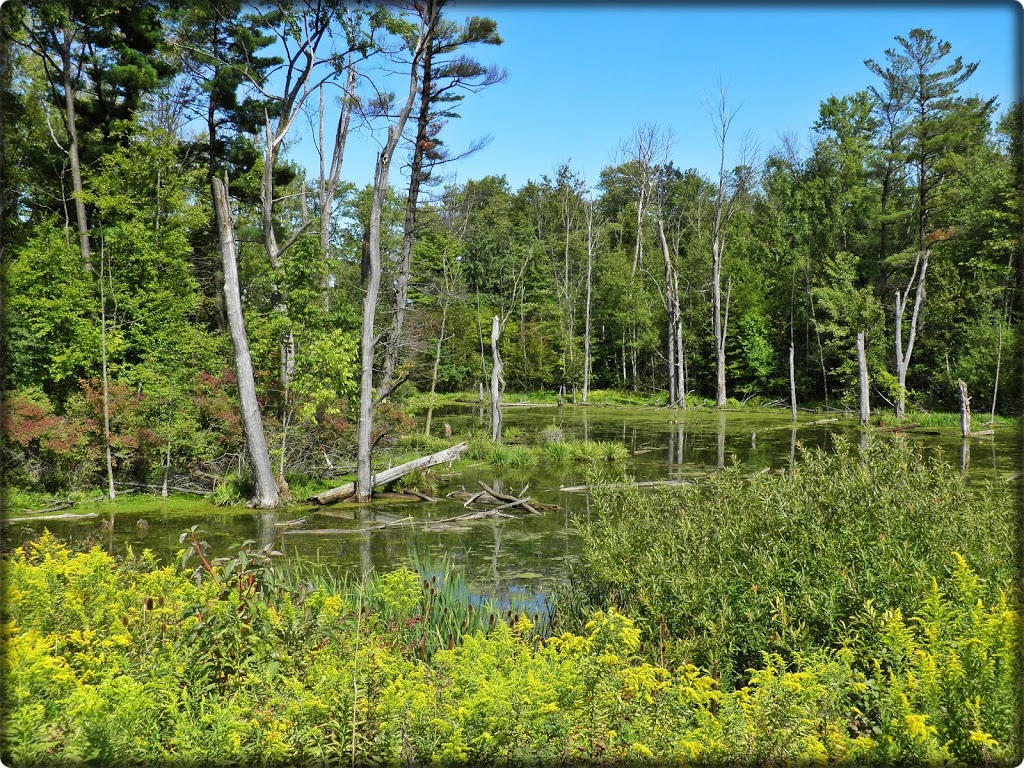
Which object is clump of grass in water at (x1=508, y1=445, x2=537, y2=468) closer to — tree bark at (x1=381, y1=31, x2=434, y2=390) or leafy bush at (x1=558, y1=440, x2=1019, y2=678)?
tree bark at (x1=381, y1=31, x2=434, y2=390)

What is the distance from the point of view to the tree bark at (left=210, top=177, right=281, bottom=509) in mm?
12523

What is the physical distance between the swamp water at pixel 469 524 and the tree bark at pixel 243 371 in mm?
558

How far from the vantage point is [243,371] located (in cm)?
1255

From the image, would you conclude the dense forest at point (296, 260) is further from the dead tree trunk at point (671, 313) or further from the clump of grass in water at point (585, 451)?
the clump of grass in water at point (585, 451)

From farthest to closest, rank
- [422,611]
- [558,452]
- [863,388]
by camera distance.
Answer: [863,388]
[558,452]
[422,611]

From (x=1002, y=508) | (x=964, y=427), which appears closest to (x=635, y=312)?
(x=964, y=427)

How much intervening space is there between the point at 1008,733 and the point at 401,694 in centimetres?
248

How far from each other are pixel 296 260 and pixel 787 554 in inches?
424

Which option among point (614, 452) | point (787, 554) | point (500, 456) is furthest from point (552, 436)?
point (787, 554)

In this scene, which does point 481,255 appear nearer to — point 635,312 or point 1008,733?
point 635,312

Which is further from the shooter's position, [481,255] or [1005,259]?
[481,255]

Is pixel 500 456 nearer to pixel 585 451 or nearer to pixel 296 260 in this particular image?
pixel 585 451

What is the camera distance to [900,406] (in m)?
27.3

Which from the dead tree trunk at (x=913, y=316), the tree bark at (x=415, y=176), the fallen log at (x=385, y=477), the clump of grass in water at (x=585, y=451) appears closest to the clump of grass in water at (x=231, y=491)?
the fallen log at (x=385, y=477)
